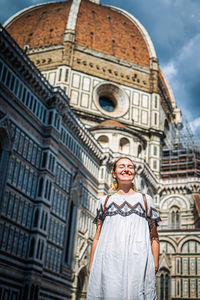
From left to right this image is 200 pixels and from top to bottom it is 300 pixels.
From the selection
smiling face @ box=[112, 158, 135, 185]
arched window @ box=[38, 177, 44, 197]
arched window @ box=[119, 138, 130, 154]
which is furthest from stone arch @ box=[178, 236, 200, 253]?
smiling face @ box=[112, 158, 135, 185]

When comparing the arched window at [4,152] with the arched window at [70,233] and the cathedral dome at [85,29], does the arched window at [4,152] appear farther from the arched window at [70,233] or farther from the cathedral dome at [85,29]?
the cathedral dome at [85,29]

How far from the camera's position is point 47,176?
80.0 feet

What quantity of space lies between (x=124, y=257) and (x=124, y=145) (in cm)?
3318

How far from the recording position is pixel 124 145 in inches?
1471

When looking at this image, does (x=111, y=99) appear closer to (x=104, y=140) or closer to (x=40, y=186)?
(x=104, y=140)

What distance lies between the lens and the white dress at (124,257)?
165 inches

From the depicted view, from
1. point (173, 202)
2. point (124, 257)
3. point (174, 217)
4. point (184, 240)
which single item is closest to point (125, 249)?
point (124, 257)

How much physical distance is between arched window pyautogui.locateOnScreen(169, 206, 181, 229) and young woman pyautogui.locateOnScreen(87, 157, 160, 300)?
35.0 metres

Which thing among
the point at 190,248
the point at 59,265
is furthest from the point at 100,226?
the point at 190,248

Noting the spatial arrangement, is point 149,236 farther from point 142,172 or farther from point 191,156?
point 191,156

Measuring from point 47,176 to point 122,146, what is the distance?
1423 cm

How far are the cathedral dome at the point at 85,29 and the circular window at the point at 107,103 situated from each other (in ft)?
18.4

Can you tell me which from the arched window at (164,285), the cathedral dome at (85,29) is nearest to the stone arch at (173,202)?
the arched window at (164,285)

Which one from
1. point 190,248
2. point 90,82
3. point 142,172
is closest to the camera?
point 190,248
